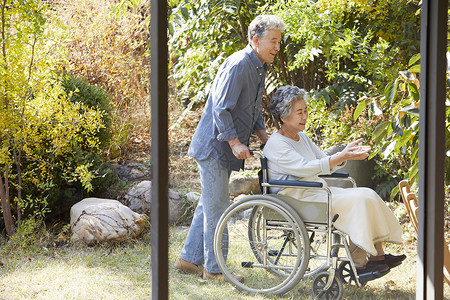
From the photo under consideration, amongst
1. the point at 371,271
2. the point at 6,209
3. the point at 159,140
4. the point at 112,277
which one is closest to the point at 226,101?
the point at 159,140

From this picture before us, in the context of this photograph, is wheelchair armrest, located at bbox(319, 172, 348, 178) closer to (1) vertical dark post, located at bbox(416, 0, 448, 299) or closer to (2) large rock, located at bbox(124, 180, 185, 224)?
(1) vertical dark post, located at bbox(416, 0, 448, 299)

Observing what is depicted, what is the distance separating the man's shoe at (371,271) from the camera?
2.66 meters

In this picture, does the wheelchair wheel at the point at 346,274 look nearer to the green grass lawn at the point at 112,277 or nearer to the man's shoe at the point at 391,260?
the green grass lawn at the point at 112,277

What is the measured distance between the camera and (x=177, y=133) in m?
2.73

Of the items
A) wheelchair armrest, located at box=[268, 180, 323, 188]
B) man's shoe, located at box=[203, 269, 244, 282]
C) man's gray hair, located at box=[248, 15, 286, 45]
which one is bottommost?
man's shoe, located at box=[203, 269, 244, 282]

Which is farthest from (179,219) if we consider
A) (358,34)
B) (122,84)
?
(122,84)

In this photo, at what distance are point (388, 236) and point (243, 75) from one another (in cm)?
98

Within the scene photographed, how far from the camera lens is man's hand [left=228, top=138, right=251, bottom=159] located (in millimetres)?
2586

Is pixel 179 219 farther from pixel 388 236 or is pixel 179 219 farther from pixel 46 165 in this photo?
pixel 46 165

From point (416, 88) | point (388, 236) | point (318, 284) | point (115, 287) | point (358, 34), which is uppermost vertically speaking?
point (358, 34)

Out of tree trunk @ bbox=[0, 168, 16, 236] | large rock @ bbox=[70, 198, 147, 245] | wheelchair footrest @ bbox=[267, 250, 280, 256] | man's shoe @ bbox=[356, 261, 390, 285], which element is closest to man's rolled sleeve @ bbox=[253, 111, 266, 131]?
wheelchair footrest @ bbox=[267, 250, 280, 256]

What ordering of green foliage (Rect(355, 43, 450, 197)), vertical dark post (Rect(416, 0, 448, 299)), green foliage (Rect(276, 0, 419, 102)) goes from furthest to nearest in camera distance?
green foliage (Rect(276, 0, 419, 102))
green foliage (Rect(355, 43, 450, 197))
vertical dark post (Rect(416, 0, 448, 299))

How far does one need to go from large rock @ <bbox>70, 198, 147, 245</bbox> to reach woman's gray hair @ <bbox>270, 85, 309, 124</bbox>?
157 centimetres

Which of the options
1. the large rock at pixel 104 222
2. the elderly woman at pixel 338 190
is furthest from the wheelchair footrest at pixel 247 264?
the large rock at pixel 104 222
